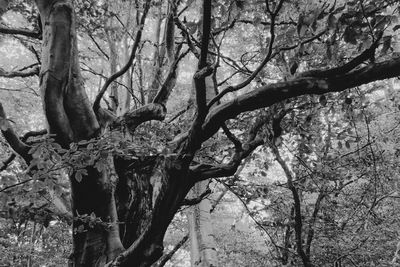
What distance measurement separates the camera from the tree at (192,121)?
197 cm

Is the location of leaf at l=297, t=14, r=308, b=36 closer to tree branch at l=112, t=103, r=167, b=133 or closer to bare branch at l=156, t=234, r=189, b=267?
tree branch at l=112, t=103, r=167, b=133

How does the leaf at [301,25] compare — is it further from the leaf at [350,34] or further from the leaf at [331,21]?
the leaf at [350,34]

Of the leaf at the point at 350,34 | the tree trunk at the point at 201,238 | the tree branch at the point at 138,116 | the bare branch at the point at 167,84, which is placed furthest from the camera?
the bare branch at the point at 167,84

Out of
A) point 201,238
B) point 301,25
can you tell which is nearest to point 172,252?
point 201,238

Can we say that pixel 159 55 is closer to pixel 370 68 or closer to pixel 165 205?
pixel 165 205

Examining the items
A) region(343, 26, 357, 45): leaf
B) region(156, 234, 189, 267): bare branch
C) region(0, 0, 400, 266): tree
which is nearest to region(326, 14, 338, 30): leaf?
region(0, 0, 400, 266): tree

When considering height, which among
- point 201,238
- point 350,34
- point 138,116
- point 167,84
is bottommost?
point 201,238

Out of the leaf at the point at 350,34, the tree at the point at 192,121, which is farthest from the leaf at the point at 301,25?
the leaf at the point at 350,34

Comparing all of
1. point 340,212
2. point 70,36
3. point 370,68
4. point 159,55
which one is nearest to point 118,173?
point 70,36

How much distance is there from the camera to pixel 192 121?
269 cm

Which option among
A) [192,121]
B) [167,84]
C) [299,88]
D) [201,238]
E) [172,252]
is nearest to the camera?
[299,88]

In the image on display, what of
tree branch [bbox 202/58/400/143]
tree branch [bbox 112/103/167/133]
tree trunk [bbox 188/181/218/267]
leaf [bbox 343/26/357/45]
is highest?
tree branch [bbox 112/103/167/133]

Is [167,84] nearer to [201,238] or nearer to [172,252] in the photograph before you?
[201,238]

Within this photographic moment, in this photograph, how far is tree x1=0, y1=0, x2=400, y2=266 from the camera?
1.97m
